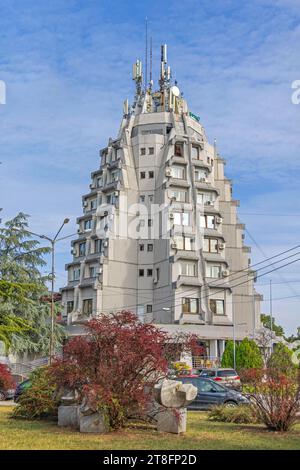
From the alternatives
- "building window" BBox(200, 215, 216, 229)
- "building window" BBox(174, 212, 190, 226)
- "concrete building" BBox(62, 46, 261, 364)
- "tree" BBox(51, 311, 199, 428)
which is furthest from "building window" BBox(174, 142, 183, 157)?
"tree" BBox(51, 311, 199, 428)

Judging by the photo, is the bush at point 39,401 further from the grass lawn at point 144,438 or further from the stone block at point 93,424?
the stone block at point 93,424

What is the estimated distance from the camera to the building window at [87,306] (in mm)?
66312

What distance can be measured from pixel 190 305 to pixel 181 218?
31.7 feet

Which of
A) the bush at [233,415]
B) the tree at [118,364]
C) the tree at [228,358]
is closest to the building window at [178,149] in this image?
the tree at [228,358]

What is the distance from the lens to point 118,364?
14070 mm

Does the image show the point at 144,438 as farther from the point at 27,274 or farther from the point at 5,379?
the point at 27,274

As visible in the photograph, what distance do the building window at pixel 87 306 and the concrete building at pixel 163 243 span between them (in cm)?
11

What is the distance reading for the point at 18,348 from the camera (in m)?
43.3

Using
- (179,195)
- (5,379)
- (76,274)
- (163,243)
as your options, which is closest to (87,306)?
(76,274)

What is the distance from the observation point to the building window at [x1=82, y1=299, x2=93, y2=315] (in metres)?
66.3
